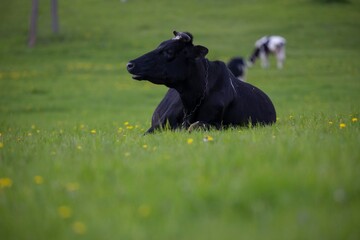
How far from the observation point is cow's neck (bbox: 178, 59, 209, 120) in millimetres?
8930

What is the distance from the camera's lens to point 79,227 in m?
3.45

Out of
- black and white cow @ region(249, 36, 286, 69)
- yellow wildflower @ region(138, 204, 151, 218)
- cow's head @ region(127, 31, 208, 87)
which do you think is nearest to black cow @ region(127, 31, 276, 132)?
cow's head @ region(127, 31, 208, 87)

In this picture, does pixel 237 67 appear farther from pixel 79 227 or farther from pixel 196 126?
pixel 79 227

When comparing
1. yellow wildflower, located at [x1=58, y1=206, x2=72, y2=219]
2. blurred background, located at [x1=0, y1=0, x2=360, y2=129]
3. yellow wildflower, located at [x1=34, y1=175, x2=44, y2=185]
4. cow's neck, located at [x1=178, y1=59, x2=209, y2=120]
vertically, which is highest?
yellow wildflower, located at [x1=58, y1=206, x2=72, y2=219]

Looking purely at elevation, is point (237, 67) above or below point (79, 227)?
below

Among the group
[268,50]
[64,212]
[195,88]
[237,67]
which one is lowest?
[268,50]

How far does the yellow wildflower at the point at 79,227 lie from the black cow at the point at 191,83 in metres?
5.18

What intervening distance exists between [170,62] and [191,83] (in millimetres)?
518

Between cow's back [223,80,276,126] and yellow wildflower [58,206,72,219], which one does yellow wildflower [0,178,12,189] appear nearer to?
yellow wildflower [58,206,72,219]

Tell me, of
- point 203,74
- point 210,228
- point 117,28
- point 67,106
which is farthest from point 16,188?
point 117,28

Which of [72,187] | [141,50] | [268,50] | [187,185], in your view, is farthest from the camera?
[141,50]

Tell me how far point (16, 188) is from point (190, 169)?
1.52m

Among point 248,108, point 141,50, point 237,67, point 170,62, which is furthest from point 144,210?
point 141,50

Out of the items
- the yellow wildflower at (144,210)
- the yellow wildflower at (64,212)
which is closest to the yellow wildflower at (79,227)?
the yellow wildflower at (64,212)
